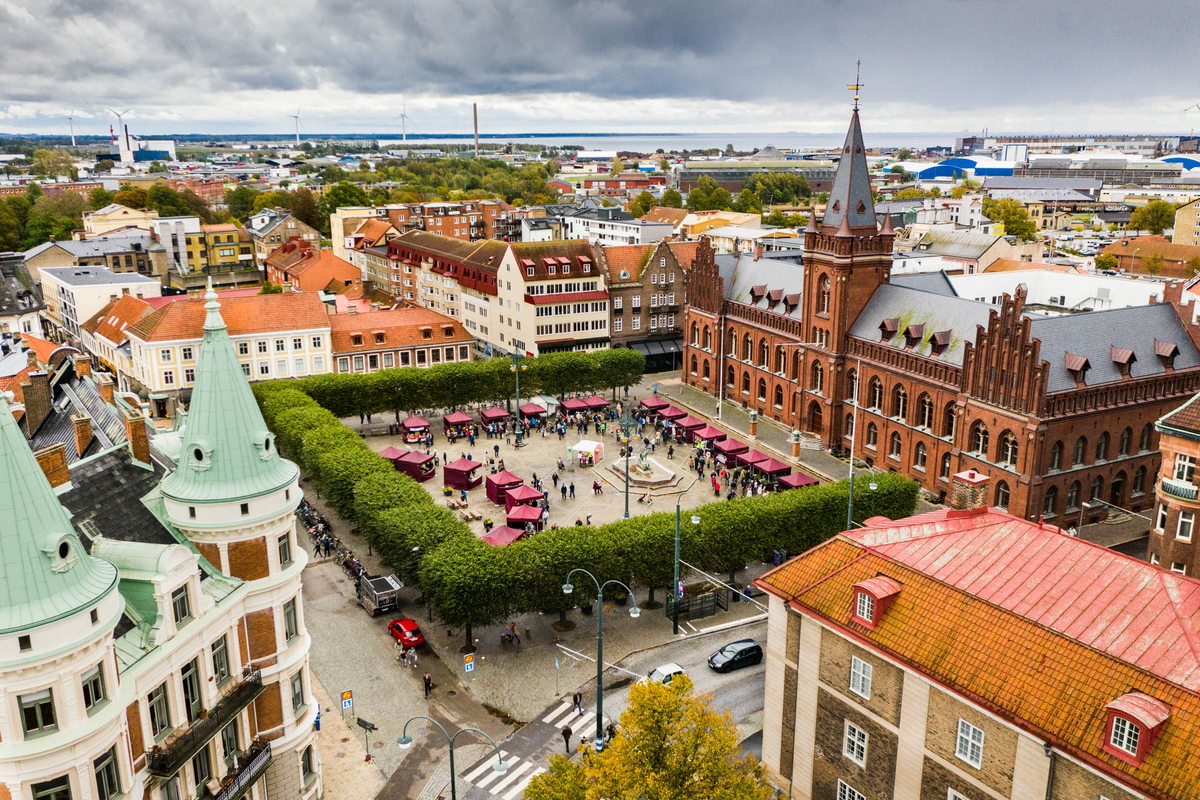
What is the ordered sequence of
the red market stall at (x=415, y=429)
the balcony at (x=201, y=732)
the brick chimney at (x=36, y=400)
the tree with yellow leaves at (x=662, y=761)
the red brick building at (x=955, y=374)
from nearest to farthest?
the balcony at (x=201, y=732)
the tree with yellow leaves at (x=662, y=761)
the brick chimney at (x=36, y=400)
the red brick building at (x=955, y=374)
the red market stall at (x=415, y=429)

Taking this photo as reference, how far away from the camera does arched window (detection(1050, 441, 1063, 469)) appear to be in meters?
61.8

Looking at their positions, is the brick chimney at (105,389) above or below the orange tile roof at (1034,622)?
above

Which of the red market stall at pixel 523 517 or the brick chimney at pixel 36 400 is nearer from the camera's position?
the brick chimney at pixel 36 400

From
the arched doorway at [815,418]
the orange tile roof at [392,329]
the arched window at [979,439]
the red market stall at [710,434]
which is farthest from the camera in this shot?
the orange tile roof at [392,329]

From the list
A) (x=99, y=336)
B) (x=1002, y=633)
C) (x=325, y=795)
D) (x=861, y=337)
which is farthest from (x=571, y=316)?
(x=1002, y=633)

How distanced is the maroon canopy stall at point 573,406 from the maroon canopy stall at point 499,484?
2212 centimetres

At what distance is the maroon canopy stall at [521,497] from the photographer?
2589 inches

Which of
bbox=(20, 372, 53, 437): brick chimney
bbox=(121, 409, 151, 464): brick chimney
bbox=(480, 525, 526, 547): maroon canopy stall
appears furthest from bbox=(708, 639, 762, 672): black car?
bbox=(20, 372, 53, 437): brick chimney

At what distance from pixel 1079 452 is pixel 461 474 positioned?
46.9m

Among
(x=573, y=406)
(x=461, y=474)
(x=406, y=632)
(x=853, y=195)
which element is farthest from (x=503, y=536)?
(x=853, y=195)

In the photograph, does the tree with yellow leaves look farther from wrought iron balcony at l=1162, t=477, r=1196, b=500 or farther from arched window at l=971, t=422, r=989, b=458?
arched window at l=971, t=422, r=989, b=458

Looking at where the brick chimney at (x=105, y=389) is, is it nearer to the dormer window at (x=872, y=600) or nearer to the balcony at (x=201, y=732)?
the balcony at (x=201, y=732)

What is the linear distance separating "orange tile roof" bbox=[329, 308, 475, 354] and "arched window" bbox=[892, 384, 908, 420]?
4949 centimetres

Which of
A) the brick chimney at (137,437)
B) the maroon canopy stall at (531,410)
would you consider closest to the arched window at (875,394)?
the maroon canopy stall at (531,410)
